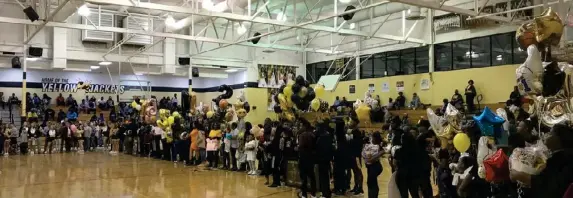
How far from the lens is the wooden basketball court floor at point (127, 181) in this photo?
8.12 meters

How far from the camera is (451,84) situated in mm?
16375

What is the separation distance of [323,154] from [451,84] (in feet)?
34.8

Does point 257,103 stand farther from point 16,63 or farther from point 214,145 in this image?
point 214,145

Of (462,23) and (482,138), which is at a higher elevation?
(462,23)

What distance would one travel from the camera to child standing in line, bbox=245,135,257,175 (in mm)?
10031

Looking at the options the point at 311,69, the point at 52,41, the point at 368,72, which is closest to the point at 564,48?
the point at 368,72

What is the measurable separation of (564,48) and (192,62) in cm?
1519

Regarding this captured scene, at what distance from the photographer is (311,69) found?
78.0 feet

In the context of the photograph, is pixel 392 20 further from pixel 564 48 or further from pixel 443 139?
pixel 443 139

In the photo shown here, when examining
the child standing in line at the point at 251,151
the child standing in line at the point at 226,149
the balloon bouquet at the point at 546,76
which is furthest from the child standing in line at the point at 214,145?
→ the balloon bouquet at the point at 546,76

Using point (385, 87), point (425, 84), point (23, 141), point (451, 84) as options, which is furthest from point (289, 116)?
point (23, 141)

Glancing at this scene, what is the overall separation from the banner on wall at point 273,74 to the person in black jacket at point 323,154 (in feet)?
52.1

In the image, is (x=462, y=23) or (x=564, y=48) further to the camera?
(x=462, y=23)

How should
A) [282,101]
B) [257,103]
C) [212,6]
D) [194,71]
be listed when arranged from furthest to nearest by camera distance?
[257,103] → [194,71] → [212,6] → [282,101]
